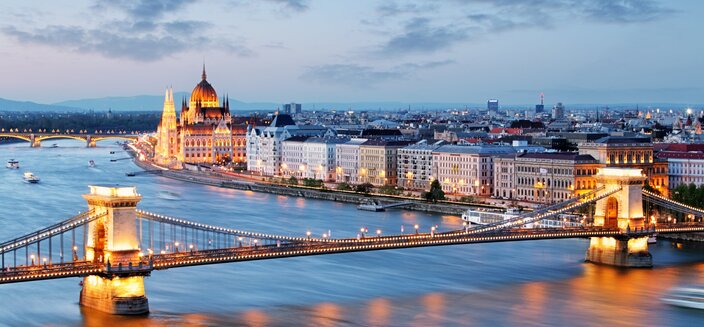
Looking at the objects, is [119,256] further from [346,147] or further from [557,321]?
[346,147]

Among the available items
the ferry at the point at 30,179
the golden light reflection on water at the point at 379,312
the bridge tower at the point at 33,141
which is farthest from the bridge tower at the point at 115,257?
the bridge tower at the point at 33,141

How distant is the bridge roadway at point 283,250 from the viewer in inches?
795

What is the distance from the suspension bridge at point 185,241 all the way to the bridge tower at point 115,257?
2 cm

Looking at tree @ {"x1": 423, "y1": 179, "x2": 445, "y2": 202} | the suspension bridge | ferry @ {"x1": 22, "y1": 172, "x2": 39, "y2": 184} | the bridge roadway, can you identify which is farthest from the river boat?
the bridge roadway

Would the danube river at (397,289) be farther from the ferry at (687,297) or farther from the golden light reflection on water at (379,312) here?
the ferry at (687,297)

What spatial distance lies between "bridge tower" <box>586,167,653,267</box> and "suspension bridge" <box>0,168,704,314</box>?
0.02m

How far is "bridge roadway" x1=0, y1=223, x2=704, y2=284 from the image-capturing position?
20203 millimetres

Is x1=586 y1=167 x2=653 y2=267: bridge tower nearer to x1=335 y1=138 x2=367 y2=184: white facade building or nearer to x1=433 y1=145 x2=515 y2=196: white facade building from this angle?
x1=433 y1=145 x2=515 y2=196: white facade building

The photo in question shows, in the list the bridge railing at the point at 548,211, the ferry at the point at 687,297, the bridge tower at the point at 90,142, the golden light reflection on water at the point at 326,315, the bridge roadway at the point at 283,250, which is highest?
the bridge tower at the point at 90,142

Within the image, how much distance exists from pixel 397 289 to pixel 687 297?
5.45 metres

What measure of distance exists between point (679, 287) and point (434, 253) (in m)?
6.50

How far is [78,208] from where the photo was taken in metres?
39.2

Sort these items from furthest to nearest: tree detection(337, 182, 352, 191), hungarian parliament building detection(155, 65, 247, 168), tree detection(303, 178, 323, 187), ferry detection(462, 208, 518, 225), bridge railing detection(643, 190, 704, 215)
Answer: hungarian parliament building detection(155, 65, 247, 168) → tree detection(303, 178, 323, 187) → tree detection(337, 182, 352, 191) → ferry detection(462, 208, 518, 225) → bridge railing detection(643, 190, 704, 215)

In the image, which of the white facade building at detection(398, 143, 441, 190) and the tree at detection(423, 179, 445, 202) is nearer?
the tree at detection(423, 179, 445, 202)
